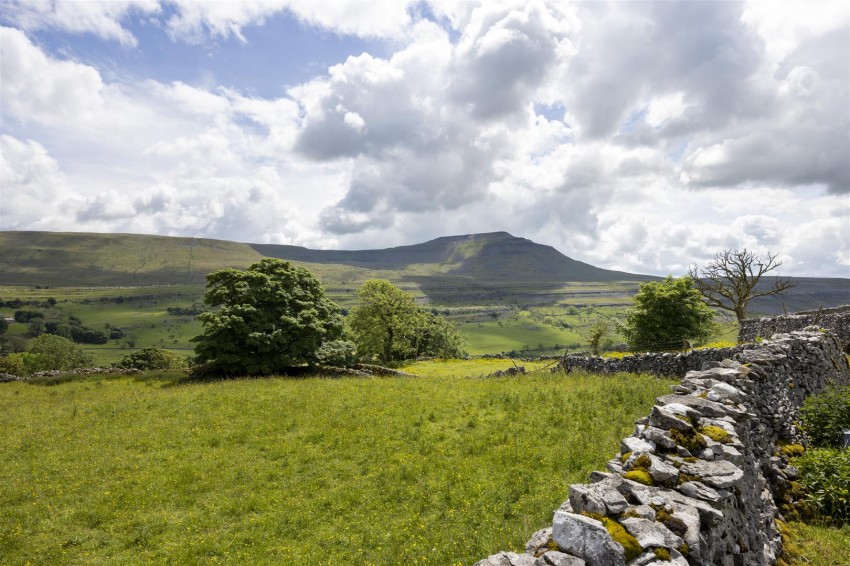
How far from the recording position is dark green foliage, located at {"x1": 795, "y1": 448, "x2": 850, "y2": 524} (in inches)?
427

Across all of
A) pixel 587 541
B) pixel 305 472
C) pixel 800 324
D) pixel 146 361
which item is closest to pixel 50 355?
pixel 146 361

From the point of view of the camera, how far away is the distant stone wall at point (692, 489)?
5.44 metres

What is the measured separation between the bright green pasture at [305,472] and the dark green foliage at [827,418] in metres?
5.65

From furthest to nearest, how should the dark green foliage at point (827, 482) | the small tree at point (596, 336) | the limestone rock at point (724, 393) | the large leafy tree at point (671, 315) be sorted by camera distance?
the small tree at point (596, 336), the large leafy tree at point (671, 315), the dark green foliage at point (827, 482), the limestone rock at point (724, 393)

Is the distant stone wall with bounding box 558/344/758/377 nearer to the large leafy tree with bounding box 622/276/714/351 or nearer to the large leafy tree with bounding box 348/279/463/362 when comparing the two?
the large leafy tree with bounding box 622/276/714/351

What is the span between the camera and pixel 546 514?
1159 centimetres

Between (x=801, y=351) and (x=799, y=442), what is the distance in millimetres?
4248

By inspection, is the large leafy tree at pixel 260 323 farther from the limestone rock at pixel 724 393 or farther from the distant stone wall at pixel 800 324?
the distant stone wall at pixel 800 324

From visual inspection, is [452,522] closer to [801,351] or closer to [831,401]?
[831,401]

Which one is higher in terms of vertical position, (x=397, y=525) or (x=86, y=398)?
(x=397, y=525)

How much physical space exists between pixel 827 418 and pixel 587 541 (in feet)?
46.5

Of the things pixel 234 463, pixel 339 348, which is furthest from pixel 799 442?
pixel 339 348

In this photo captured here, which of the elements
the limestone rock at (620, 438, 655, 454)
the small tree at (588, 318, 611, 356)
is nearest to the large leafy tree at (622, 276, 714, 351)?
the small tree at (588, 318, 611, 356)

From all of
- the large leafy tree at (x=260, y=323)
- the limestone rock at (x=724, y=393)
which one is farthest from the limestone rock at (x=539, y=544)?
the large leafy tree at (x=260, y=323)
